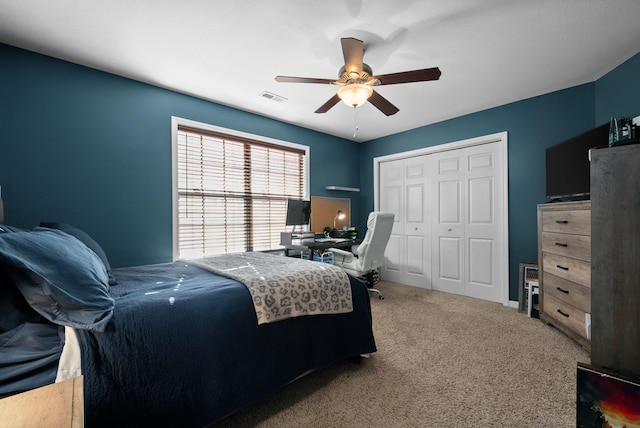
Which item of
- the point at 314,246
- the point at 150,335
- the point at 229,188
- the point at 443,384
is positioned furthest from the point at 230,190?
the point at 443,384

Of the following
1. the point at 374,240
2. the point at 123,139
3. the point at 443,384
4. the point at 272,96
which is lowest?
the point at 443,384

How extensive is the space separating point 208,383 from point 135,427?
0.30 meters

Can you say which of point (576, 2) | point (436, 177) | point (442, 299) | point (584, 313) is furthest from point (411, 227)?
point (576, 2)

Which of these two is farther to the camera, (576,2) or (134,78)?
(134,78)

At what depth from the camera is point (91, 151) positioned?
2.48 meters

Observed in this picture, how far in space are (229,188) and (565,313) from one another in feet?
12.5

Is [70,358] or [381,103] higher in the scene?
[381,103]

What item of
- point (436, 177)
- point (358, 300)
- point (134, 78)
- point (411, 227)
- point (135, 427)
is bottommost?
point (135, 427)

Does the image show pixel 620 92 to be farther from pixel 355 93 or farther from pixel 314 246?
pixel 314 246

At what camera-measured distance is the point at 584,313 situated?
209 centimetres

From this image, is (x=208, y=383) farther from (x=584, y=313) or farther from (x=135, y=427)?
(x=584, y=313)

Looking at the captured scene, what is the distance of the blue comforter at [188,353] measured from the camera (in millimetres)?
1075

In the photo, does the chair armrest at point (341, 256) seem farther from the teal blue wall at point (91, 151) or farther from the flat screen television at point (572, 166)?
the flat screen television at point (572, 166)

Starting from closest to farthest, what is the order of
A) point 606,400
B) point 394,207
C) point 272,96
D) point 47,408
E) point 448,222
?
point 47,408
point 606,400
point 272,96
point 448,222
point 394,207
